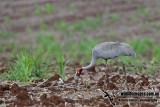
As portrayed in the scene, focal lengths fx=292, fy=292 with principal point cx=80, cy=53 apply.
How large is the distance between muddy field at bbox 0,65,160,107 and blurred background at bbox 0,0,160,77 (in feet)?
14.6

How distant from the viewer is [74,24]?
14.3 metres

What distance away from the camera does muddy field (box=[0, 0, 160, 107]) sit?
454cm

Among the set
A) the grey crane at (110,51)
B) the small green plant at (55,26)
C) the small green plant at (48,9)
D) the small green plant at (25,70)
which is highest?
the small green plant at (48,9)

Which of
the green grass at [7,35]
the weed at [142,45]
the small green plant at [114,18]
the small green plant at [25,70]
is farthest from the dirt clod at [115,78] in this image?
the small green plant at [114,18]

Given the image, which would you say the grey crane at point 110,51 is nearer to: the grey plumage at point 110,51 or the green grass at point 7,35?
the grey plumage at point 110,51

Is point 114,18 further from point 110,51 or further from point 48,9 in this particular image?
point 110,51

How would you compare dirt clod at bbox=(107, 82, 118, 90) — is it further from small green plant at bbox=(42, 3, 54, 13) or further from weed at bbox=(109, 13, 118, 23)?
small green plant at bbox=(42, 3, 54, 13)

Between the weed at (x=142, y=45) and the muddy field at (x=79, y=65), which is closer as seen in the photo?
the muddy field at (x=79, y=65)

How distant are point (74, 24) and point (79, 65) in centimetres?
733

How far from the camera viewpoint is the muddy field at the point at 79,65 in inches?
179

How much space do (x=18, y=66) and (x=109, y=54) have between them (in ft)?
5.80

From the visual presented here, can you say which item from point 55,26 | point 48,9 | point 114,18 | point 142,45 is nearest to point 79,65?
point 142,45

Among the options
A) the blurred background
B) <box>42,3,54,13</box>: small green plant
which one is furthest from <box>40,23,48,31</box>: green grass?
<box>42,3,54,13</box>: small green plant

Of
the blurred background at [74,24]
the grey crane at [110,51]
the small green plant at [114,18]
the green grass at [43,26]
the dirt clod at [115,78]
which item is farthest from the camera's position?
the small green plant at [114,18]
